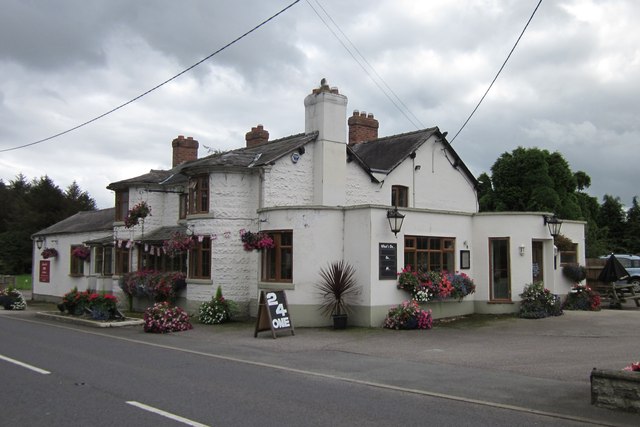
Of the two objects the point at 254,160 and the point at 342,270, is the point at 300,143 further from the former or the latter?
the point at 342,270

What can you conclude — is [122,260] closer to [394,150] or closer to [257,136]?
[257,136]

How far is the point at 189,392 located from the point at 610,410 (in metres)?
5.66

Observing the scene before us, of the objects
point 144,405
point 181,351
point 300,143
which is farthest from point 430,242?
point 144,405

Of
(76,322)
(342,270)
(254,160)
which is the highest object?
(254,160)

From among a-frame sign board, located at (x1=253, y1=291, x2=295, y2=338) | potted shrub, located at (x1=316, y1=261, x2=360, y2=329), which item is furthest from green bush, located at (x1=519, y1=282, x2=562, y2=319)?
a-frame sign board, located at (x1=253, y1=291, x2=295, y2=338)

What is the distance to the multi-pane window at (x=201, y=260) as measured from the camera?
21.1m

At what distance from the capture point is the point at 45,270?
1353 inches

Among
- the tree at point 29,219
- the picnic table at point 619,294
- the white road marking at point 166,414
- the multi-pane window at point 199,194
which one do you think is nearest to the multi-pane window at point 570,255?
the picnic table at point 619,294

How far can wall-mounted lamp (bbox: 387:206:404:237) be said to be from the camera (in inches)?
685

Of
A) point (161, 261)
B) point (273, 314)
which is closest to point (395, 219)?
point (273, 314)

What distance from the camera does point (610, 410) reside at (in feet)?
24.9

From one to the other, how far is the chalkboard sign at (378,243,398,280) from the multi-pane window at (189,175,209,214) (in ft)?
22.7

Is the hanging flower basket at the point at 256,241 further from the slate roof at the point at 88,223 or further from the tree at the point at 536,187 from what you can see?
the tree at the point at 536,187

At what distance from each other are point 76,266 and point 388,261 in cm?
2032
